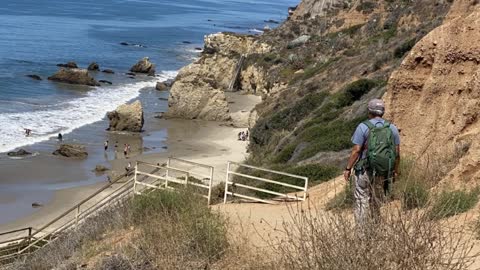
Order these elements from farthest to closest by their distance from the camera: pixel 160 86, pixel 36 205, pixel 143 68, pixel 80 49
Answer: pixel 80 49, pixel 143 68, pixel 160 86, pixel 36 205

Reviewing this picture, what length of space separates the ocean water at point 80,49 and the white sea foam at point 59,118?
0.05 meters

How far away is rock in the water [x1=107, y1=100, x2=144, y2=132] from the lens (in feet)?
133

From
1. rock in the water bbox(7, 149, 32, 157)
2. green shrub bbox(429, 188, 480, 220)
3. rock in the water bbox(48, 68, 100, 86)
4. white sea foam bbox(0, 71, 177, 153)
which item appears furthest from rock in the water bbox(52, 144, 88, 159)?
green shrub bbox(429, 188, 480, 220)

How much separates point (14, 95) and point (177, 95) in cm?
1184

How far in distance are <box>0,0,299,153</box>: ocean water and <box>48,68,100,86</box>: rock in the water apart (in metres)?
0.89

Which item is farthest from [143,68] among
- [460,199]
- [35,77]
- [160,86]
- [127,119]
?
[460,199]

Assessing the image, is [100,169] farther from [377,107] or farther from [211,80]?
[211,80]

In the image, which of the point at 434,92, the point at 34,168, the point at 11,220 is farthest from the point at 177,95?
the point at 434,92

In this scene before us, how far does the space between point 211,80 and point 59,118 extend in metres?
18.9

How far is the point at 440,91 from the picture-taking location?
11.4 m

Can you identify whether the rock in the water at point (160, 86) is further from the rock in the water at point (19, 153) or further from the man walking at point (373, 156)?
the man walking at point (373, 156)

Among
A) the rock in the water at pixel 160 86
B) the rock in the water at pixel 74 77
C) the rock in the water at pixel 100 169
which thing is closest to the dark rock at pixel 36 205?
the rock in the water at pixel 100 169

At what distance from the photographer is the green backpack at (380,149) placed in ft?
23.7

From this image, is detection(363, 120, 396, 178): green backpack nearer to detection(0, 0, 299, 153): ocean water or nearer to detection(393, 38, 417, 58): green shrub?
detection(393, 38, 417, 58): green shrub
